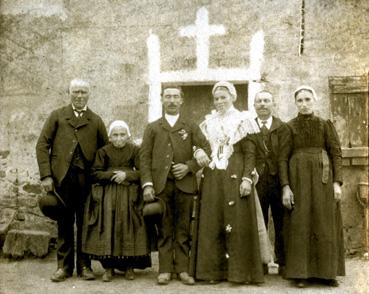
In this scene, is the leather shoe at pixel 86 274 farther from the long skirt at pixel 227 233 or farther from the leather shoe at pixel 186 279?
the long skirt at pixel 227 233

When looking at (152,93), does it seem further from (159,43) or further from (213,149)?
(213,149)

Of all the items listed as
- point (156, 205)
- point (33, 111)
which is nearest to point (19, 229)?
point (33, 111)

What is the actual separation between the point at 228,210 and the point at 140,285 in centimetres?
111

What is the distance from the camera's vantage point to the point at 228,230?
5219 mm

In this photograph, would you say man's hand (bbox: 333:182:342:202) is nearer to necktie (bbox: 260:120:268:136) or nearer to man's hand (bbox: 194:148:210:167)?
necktie (bbox: 260:120:268:136)

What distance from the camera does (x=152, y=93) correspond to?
23.1 feet

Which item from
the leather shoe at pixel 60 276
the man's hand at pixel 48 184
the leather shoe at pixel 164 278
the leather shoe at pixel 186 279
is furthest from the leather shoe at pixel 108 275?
the man's hand at pixel 48 184

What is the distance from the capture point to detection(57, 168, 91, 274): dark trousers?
5445 mm

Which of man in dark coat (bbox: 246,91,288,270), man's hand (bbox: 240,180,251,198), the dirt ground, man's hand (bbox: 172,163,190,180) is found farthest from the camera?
man in dark coat (bbox: 246,91,288,270)

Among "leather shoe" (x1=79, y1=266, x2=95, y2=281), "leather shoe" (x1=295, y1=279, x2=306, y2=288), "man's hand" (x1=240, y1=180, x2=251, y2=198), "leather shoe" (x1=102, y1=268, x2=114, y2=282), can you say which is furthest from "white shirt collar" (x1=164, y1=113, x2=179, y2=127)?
"leather shoe" (x1=295, y1=279, x2=306, y2=288)

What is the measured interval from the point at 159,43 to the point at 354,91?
2.52 m

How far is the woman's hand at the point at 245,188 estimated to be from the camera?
5.15 metres

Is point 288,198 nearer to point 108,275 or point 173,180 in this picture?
point 173,180

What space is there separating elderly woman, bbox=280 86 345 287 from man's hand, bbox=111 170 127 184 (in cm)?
154
